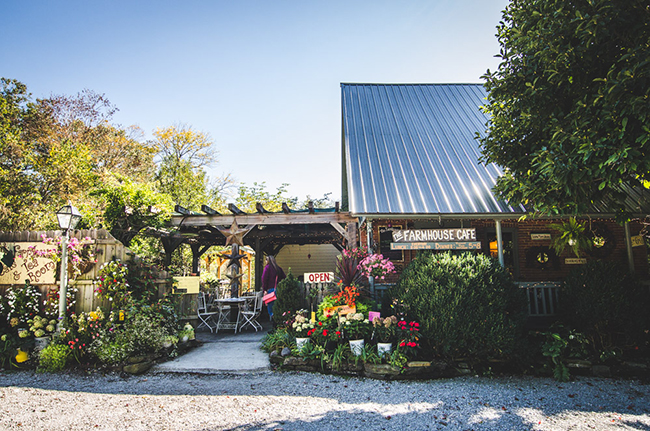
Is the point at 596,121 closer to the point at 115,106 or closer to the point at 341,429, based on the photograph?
the point at 341,429

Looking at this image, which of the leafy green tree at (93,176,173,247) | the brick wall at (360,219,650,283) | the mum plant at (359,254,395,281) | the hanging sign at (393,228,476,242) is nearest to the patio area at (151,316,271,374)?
the mum plant at (359,254,395,281)

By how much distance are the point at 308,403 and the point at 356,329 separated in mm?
1567

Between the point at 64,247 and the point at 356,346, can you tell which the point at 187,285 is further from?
the point at 356,346

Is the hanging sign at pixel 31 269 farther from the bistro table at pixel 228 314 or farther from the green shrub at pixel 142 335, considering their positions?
the bistro table at pixel 228 314

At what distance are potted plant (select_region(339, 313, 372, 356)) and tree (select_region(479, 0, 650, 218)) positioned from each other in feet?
10.2

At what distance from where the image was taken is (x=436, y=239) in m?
7.27

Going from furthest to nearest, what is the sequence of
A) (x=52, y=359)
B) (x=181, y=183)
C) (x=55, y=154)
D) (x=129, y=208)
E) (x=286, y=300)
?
(x=181, y=183), (x=55, y=154), (x=129, y=208), (x=286, y=300), (x=52, y=359)

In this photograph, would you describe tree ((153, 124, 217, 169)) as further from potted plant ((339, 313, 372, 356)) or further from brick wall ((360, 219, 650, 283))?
potted plant ((339, 313, 372, 356))

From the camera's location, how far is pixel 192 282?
8117mm

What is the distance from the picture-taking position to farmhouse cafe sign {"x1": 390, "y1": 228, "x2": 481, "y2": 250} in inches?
283

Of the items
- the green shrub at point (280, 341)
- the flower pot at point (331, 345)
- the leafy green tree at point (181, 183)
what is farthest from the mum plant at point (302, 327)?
the leafy green tree at point (181, 183)

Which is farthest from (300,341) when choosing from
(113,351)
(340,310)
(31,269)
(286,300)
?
(31,269)

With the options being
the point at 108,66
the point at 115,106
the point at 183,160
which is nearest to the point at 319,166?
the point at 183,160

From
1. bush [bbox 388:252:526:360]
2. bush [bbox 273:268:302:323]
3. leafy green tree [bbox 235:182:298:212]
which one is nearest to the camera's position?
bush [bbox 388:252:526:360]
